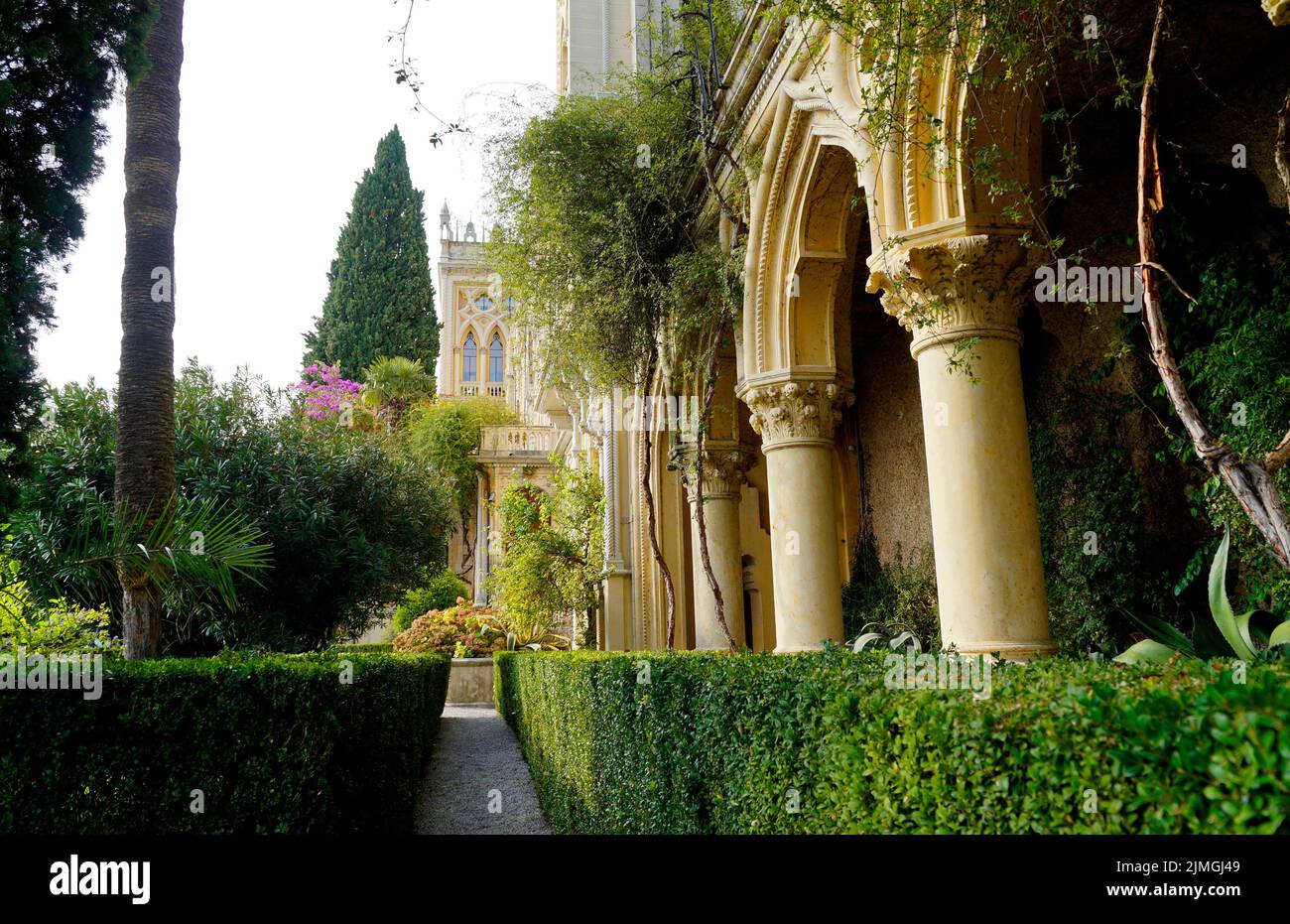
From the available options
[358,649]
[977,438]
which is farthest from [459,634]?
[977,438]

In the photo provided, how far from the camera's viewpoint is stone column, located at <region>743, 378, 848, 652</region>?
814cm

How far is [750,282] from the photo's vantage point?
8.88 m

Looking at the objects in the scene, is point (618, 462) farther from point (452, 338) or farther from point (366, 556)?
point (452, 338)

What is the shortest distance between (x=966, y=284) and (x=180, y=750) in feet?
17.7

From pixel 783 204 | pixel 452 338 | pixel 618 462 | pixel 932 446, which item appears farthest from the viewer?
pixel 452 338

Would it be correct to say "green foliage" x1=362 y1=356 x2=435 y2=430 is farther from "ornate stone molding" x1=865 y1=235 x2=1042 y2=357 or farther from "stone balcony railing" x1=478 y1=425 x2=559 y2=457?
"ornate stone molding" x1=865 y1=235 x2=1042 y2=357

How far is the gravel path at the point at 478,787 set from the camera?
8.73 m

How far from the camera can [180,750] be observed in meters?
4.57

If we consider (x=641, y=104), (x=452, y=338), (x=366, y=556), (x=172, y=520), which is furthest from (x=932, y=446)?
(x=452, y=338)

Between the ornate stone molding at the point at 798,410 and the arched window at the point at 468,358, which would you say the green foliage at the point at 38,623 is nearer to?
the ornate stone molding at the point at 798,410

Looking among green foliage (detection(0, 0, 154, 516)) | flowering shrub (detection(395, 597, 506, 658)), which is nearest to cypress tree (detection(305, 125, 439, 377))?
flowering shrub (detection(395, 597, 506, 658))

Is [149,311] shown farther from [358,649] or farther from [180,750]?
[358,649]

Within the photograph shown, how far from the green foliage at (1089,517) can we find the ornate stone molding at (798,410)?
2134 millimetres
